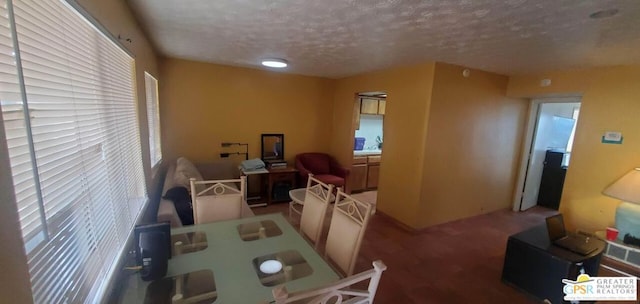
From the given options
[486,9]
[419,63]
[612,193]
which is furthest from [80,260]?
[612,193]

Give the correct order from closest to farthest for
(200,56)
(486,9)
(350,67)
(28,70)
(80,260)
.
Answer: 1. (28,70)
2. (80,260)
3. (486,9)
4. (200,56)
5. (350,67)

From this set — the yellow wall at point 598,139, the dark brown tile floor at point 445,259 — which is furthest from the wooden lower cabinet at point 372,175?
the yellow wall at point 598,139

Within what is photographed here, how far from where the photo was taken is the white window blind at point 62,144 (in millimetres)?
713

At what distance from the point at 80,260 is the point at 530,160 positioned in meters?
5.36

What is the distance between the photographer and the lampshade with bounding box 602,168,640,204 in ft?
7.73

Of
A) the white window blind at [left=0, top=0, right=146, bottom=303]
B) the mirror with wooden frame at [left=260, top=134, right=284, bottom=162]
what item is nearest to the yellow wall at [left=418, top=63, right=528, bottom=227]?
the mirror with wooden frame at [left=260, top=134, right=284, bottom=162]

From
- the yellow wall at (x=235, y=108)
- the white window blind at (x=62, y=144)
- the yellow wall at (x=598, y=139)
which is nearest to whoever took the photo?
the white window blind at (x=62, y=144)

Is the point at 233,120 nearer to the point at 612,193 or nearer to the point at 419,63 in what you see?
the point at 419,63

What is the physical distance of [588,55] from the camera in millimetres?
2367

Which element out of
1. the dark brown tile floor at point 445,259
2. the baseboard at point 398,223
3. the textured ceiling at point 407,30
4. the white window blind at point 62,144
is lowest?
the dark brown tile floor at point 445,259

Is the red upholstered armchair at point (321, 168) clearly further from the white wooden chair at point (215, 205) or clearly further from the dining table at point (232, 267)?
the dining table at point (232, 267)

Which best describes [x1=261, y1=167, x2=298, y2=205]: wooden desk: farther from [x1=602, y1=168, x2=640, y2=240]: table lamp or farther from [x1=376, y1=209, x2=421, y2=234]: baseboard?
[x1=602, y1=168, x2=640, y2=240]: table lamp

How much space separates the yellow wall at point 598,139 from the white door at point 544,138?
1.02 meters

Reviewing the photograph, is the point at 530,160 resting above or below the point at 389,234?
above
